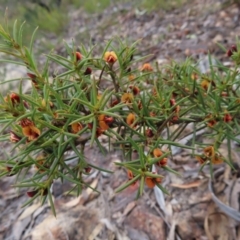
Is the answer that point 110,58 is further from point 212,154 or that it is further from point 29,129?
point 212,154

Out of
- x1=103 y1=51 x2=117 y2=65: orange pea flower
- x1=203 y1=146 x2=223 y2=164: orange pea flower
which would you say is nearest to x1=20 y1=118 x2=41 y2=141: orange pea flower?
x1=103 y1=51 x2=117 y2=65: orange pea flower

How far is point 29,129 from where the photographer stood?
928 mm

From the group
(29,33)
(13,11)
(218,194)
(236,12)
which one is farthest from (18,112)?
(13,11)

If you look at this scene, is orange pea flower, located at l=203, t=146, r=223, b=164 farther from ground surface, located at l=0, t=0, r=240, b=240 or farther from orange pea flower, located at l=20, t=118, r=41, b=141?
orange pea flower, located at l=20, t=118, r=41, b=141

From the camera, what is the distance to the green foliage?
3.07ft

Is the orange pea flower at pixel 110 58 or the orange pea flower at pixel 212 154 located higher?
the orange pea flower at pixel 110 58

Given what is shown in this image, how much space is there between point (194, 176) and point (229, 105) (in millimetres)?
877

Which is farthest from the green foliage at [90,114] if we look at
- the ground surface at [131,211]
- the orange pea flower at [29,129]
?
the ground surface at [131,211]

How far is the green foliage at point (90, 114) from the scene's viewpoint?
0.94 m

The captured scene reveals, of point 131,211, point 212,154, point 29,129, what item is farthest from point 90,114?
point 131,211

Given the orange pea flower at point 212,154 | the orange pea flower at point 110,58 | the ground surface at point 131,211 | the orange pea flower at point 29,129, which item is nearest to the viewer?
the orange pea flower at point 29,129

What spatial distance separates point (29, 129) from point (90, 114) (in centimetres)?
17

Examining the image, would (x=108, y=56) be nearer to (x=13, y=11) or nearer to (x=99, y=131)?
(x=99, y=131)

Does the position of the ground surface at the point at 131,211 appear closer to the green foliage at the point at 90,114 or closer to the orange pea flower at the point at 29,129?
the green foliage at the point at 90,114
